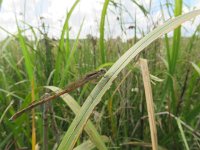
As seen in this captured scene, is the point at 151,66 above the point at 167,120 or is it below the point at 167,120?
above

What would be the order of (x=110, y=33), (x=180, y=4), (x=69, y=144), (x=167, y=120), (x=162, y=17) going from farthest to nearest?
(x=110, y=33), (x=162, y=17), (x=167, y=120), (x=180, y=4), (x=69, y=144)

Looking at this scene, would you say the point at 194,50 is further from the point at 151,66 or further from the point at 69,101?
the point at 69,101

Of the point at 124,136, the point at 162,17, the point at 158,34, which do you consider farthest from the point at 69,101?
the point at 162,17

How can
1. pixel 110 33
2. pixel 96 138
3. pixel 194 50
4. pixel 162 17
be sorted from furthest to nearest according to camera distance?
pixel 194 50 → pixel 110 33 → pixel 162 17 → pixel 96 138

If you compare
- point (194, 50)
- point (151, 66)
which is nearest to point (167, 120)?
point (151, 66)

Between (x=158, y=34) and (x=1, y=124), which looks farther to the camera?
(x=1, y=124)

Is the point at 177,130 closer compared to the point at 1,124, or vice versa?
the point at 177,130

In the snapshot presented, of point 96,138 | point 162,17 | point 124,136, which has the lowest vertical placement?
point 124,136

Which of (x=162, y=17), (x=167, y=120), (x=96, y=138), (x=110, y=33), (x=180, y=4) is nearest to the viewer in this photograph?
(x=96, y=138)

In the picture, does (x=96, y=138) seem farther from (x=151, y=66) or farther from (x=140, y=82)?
(x=151, y=66)
